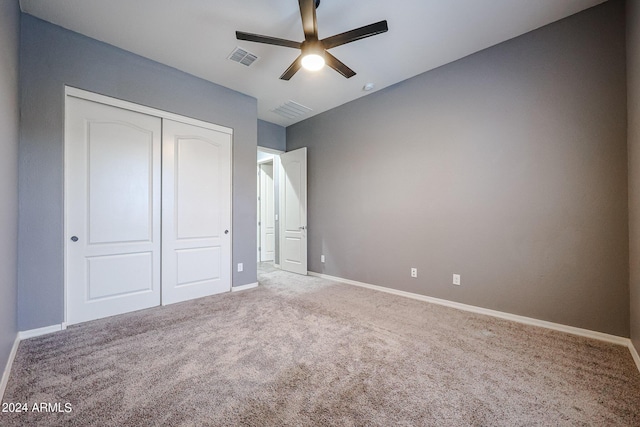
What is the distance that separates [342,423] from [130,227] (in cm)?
292

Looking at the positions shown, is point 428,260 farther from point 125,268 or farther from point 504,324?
point 125,268

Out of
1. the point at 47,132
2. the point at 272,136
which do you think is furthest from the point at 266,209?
the point at 47,132

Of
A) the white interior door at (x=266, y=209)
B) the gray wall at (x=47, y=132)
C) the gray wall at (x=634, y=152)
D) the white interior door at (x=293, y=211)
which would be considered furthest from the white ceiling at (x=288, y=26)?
the white interior door at (x=266, y=209)

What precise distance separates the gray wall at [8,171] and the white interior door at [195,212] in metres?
1.20

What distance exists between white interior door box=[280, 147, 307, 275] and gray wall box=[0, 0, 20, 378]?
11.2ft

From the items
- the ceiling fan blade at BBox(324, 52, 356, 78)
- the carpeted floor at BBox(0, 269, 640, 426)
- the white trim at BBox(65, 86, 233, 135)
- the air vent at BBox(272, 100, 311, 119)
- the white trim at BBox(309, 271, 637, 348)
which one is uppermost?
the air vent at BBox(272, 100, 311, 119)

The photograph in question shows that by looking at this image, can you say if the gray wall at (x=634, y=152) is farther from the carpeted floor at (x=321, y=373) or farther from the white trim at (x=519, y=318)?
the carpeted floor at (x=321, y=373)

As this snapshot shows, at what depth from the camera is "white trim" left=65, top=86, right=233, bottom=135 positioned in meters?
2.56

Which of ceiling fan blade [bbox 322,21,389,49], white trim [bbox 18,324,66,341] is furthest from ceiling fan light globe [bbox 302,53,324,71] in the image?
white trim [bbox 18,324,66,341]

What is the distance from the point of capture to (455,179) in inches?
119

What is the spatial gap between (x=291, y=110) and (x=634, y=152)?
4.03m

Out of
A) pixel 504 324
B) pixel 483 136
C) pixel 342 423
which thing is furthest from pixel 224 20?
pixel 504 324

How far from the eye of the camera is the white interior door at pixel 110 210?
2.55m

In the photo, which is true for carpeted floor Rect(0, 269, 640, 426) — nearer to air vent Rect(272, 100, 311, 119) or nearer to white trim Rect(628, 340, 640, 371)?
white trim Rect(628, 340, 640, 371)
